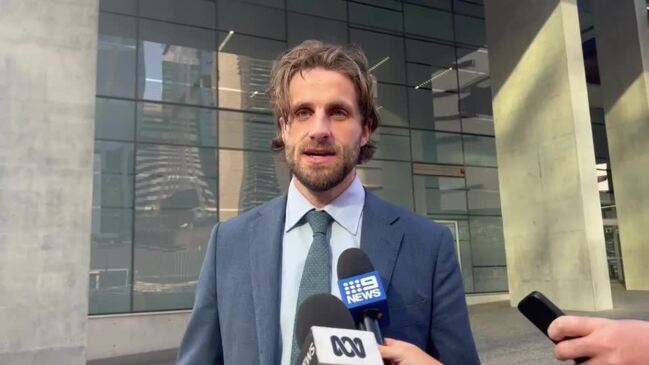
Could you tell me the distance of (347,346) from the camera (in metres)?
1.01

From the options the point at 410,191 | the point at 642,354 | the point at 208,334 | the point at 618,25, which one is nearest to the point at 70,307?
the point at 208,334

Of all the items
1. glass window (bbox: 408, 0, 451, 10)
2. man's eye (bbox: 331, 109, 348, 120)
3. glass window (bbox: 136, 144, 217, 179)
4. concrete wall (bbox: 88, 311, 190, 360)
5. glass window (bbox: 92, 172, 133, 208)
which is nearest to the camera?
man's eye (bbox: 331, 109, 348, 120)

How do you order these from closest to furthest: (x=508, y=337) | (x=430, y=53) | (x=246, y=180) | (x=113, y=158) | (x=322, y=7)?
(x=508, y=337) → (x=113, y=158) → (x=246, y=180) → (x=322, y=7) → (x=430, y=53)

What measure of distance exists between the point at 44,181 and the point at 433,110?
1228 centimetres

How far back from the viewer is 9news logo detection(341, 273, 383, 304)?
1.34m

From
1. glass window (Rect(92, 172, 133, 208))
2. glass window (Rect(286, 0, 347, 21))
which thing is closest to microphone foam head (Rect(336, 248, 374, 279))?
glass window (Rect(92, 172, 133, 208))

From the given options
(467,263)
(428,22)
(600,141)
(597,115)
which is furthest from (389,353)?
(597,115)

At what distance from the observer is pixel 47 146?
6953 millimetres

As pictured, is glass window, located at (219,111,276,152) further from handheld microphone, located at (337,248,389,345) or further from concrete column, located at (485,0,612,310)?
handheld microphone, located at (337,248,389,345)

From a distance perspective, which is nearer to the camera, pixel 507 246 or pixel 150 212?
pixel 150 212

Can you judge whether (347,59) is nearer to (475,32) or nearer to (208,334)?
(208,334)

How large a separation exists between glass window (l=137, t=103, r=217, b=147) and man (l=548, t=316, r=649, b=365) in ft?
39.6

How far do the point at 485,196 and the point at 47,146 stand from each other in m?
13.2

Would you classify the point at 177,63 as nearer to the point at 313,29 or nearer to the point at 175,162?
the point at 175,162
